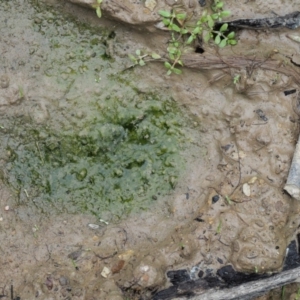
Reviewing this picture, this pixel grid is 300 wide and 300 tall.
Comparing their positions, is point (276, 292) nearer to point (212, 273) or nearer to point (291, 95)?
point (212, 273)

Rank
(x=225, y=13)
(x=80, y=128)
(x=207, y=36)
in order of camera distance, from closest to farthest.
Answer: (x=225, y=13)
(x=207, y=36)
(x=80, y=128)

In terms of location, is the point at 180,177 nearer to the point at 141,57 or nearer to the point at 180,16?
the point at 141,57

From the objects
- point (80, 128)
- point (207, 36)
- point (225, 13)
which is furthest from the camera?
point (80, 128)

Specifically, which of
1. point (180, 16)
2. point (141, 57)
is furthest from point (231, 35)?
point (141, 57)

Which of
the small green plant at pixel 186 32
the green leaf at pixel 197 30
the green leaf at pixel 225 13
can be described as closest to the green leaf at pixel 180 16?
the small green plant at pixel 186 32

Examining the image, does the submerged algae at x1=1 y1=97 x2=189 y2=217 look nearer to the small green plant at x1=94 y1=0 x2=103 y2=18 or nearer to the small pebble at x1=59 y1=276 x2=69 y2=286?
the small pebble at x1=59 y1=276 x2=69 y2=286

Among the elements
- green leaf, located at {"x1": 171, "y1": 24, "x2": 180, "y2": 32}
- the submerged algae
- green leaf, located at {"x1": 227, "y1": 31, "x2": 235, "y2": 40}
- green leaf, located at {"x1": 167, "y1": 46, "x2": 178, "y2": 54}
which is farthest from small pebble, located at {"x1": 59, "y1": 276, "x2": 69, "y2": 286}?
green leaf, located at {"x1": 227, "y1": 31, "x2": 235, "y2": 40}

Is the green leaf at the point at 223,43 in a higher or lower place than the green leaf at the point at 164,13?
lower

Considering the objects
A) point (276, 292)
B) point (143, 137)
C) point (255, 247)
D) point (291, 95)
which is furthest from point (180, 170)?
point (276, 292)

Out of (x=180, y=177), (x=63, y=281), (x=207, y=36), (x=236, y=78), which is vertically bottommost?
(x=63, y=281)

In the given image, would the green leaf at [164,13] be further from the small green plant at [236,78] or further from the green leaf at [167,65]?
the small green plant at [236,78]
